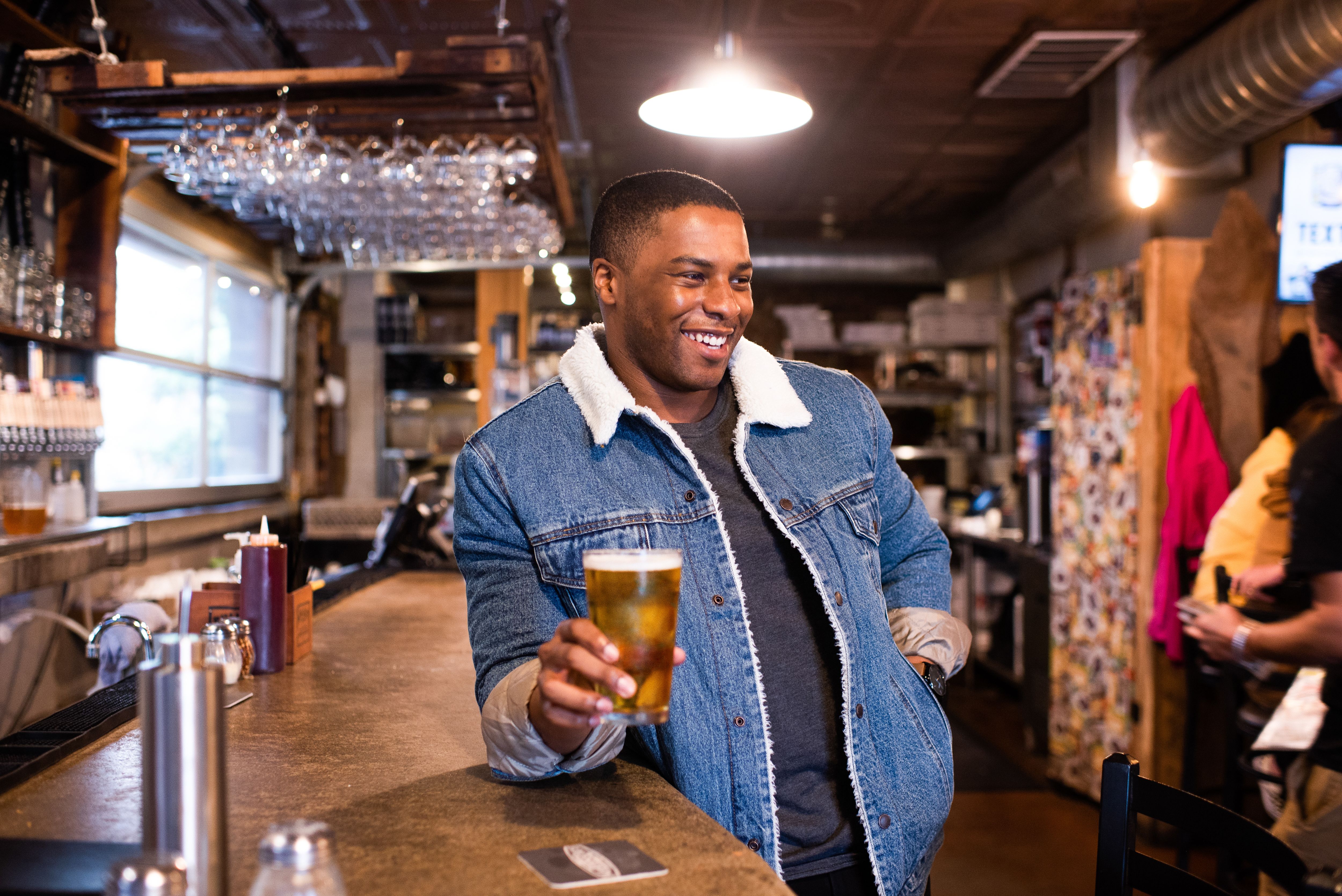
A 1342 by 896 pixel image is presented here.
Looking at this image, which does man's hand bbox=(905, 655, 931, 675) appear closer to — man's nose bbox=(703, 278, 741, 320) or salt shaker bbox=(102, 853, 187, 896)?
man's nose bbox=(703, 278, 741, 320)

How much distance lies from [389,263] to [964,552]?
4.05 m

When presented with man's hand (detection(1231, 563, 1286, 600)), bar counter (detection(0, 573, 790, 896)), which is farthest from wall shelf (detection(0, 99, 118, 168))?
man's hand (detection(1231, 563, 1286, 600))

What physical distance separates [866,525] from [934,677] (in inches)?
10.1

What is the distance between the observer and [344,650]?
2.18 m

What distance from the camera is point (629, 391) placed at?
152 centimetres

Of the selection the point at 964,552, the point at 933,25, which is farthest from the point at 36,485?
the point at 964,552

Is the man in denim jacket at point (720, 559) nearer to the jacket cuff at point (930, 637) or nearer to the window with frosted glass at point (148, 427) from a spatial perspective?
the jacket cuff at point (930, 637)

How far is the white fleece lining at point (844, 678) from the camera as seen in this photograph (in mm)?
1377

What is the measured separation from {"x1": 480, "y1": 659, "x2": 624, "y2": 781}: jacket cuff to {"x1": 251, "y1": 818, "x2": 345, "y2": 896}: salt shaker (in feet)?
1.66

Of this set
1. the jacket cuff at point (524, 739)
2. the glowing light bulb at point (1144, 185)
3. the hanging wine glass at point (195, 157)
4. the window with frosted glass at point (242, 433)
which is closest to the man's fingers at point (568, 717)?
the jacket cuff at point (524, 739)

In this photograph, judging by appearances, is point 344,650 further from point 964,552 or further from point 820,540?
point 964,552

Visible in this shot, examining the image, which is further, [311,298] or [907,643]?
[311,298]

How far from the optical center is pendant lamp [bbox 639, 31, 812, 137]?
2.98m

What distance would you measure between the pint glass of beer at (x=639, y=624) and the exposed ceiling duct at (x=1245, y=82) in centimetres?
347
